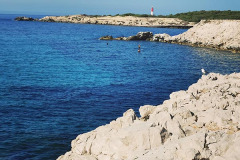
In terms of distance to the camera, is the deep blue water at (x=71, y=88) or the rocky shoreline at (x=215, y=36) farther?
the rocky shoreline at (x=215, y=36)

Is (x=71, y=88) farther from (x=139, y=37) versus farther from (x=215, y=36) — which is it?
(x=139, y=37)

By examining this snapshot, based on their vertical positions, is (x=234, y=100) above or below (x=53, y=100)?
above

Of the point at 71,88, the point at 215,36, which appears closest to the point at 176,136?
the point at 71,88

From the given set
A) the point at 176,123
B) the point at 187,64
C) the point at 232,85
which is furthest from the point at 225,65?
the point at 176,123

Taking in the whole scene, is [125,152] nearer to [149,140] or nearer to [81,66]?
[149,140]

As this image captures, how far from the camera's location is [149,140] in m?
16.9

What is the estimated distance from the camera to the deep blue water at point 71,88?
2728 centimetres

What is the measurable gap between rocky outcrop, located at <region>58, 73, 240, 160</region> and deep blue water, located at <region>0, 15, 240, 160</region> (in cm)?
675

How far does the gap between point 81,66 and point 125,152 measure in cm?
4670

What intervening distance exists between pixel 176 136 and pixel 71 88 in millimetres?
28540

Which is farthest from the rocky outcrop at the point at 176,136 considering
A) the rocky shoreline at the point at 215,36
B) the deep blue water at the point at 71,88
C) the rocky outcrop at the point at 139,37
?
the rocky outcrop at the point at 139,37

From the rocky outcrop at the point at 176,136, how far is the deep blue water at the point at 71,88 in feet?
22.1

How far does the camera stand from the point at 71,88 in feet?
143

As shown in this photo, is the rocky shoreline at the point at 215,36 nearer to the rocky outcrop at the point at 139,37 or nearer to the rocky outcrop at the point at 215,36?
the rocky outcrop at the point at 215,36
